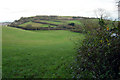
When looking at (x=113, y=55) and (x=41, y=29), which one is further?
(x=41, y=29)

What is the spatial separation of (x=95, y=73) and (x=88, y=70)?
1.95ft

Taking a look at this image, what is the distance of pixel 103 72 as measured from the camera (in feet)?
16.6

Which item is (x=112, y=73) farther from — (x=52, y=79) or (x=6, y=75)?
(x=6, y=75)

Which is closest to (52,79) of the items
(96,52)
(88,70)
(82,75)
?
(82,75)

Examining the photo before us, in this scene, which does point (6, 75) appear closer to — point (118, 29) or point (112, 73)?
point (112, 73)

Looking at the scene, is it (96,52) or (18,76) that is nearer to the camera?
(96,52)

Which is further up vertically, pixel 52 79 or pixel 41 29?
pixel 41 29

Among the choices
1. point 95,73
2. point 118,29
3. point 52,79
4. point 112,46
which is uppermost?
point 118,29

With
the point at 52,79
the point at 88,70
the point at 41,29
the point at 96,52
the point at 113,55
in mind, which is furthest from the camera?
the point at 41,29

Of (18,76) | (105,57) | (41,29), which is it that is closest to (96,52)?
(105,57)

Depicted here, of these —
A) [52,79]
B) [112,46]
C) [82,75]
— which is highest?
[112,46]

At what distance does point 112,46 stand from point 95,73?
5.39 ft

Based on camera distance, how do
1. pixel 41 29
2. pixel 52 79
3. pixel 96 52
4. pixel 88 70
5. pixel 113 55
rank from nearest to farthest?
pixel 113 55 < pixel 96 52 < pixel 88 70 < pixel 52 79 < pixel 41 29

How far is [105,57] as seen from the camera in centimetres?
482
